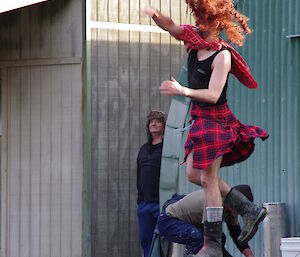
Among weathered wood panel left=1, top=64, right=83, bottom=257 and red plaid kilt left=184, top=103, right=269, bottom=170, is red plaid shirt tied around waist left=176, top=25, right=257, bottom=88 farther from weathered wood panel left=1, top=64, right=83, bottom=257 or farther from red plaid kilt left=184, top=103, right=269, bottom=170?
weathered wood panel left=1, top=64, right=83, bottom=257

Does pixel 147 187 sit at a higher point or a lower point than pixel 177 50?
lower

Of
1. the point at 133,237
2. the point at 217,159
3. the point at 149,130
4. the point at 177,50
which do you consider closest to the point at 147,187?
the point at 149,130

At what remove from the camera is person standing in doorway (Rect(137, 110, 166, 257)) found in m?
10.3

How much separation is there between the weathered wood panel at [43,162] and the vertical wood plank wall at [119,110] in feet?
0.78

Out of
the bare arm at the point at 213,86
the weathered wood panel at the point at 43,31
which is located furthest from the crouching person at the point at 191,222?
the weathered wood panel at the point at 43,31

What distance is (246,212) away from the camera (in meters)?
6.29

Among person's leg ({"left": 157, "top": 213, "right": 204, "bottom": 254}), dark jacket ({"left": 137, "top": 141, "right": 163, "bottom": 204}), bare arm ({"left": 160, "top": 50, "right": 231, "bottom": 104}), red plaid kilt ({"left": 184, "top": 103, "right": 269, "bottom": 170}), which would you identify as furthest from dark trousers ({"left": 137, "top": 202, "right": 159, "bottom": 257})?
bare arm ({"left": 160, "top": 50, "right": 231, "bottom": 104})

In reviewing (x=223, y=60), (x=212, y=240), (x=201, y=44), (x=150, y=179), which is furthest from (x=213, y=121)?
(x=150, y=179)

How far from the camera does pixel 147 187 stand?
10.4 meters

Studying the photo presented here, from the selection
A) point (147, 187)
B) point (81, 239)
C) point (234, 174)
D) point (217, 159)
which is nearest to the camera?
point (217, 159)

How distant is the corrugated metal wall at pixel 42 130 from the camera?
1138cm

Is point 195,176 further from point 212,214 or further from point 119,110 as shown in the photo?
point 119,110

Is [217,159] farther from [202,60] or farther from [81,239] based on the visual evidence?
[81,239]

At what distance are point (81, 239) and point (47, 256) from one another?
18.2 inches
